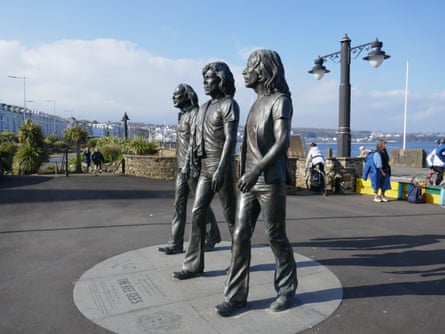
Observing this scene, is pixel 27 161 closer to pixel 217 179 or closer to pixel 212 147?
pixel 212 147

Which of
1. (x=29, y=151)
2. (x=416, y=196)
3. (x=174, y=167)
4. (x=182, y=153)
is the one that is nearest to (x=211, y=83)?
(x=182, y=153)

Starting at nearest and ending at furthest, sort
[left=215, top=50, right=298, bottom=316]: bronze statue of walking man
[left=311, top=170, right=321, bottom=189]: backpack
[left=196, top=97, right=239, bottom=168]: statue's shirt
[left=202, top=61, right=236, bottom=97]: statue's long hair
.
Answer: [left=215, top=50, right=298, bottom=316]: bronze statue of walking man < [left=196, top=97, right=239, bottom=168]: statue's shirt < [left=202, top=61, right=236, bottom=97]: statue's long hair < [left=311, top=170, right=321, bottom=189]: backpack

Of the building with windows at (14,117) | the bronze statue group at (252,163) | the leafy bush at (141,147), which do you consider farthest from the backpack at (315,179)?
the building with windows at (14,117)

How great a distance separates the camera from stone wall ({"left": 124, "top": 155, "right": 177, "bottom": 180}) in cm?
1590

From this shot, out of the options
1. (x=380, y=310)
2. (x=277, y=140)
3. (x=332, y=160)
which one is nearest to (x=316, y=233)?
(x=380, y=310)

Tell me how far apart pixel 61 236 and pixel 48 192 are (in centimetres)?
620

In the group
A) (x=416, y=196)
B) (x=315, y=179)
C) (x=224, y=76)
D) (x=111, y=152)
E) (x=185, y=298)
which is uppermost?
(x=224, y=76)

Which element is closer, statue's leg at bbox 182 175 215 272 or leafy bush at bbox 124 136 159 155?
statue's leg at bbox 182 175 215 272

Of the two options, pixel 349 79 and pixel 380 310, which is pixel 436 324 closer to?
pixel 380 310

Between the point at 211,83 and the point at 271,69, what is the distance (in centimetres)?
97

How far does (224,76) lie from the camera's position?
4.16m

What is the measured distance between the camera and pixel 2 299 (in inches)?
149

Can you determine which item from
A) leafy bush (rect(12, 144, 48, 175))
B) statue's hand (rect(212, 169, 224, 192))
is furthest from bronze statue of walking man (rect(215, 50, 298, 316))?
leafy bush (rect(12, 144, 48, 175))

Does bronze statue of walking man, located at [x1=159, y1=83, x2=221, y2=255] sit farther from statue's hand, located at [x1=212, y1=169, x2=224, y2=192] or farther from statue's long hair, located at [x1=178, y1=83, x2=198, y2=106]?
statue's hand, located at [x1=212, y1=169, x2=224, y2=192]
